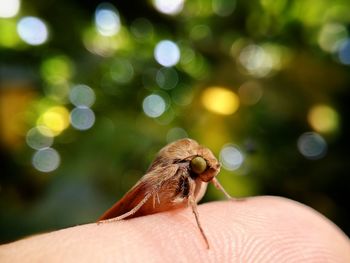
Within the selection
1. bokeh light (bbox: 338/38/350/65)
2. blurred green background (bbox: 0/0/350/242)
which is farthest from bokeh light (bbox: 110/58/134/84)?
bokeh light (bbox: 338/38/350/65)

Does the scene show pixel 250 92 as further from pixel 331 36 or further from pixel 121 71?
pixel 121 71

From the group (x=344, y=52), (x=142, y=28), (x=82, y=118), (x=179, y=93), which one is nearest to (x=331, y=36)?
(x=344, y=52)

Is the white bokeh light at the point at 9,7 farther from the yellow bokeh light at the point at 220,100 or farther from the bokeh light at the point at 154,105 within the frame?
the yellow bokeh light at the point at 220,100

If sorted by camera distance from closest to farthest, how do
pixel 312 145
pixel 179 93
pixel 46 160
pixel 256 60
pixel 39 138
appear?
pixel 312 145 < pixel 46 160 < pixel 256 60 < pixel 39 138 < pixel 179 93

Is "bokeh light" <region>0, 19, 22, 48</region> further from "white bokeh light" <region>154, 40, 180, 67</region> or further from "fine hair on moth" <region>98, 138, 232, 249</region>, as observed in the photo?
"fine hair on moth" <region>98, 138, 232, 249</region>

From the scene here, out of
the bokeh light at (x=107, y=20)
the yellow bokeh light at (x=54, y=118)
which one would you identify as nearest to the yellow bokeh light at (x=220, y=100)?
the bokeh light at (x=107, y=20)

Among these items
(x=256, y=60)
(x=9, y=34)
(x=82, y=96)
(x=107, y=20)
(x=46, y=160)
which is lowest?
(x=46, y=160)
